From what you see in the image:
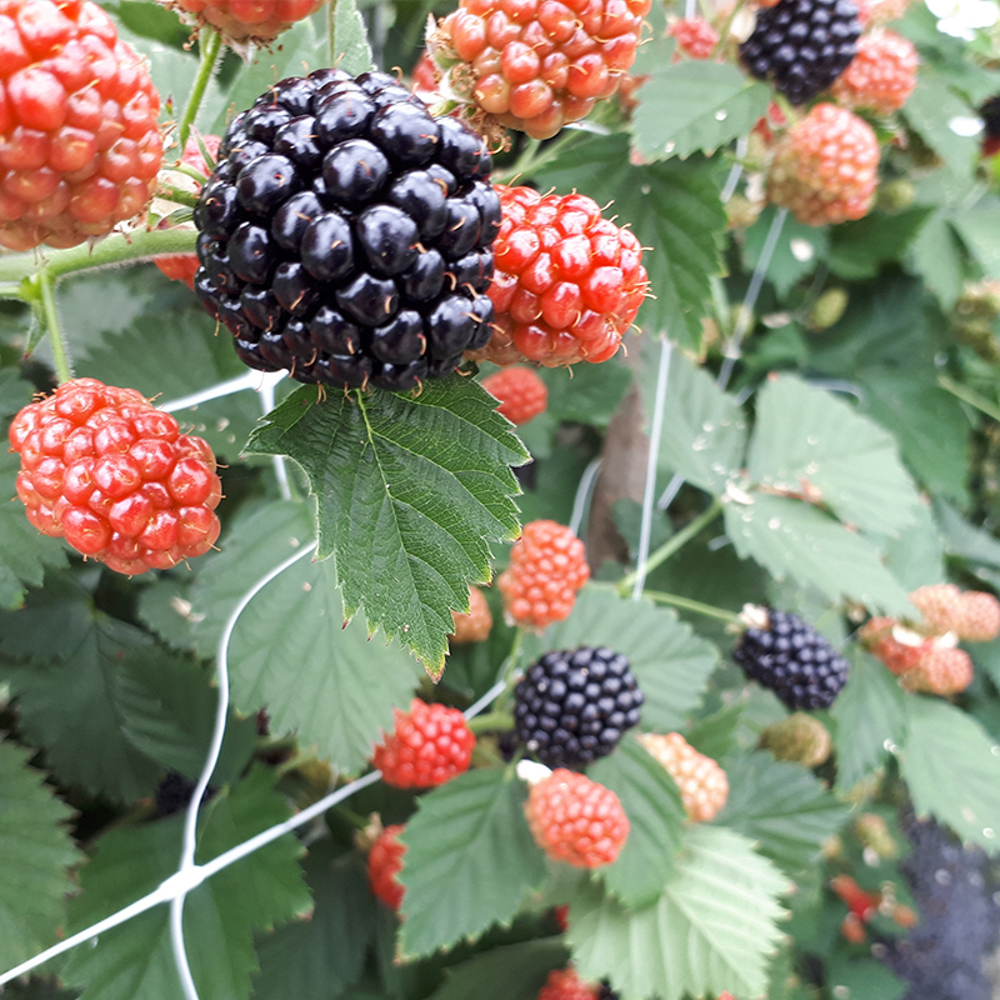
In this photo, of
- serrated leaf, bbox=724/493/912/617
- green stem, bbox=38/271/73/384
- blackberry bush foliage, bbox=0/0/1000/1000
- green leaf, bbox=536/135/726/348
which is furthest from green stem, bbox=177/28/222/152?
serrated leaf, bbox=724/493/912/617

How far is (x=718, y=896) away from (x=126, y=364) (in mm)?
973

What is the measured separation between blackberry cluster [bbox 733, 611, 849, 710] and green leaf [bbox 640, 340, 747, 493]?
0.80 ft

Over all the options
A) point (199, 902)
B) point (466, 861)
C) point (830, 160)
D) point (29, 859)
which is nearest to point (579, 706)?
point (466, 861)

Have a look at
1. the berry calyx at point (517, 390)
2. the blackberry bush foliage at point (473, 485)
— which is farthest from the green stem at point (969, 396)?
the berry calyx at point (517, 390)

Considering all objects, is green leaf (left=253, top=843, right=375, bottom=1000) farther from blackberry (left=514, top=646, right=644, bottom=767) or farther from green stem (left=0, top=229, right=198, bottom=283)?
green stem (left=0, top=229, right=198, bottom=283)

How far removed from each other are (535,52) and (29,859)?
82cm

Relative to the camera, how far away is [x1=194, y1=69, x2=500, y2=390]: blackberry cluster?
1.19 feet

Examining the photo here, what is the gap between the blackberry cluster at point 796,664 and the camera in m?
1.04

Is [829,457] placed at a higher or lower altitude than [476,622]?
higher

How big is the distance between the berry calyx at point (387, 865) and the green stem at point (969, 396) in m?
1.44

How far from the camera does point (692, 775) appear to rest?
90 centimetres

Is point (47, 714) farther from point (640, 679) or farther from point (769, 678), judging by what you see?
point (769, 678)

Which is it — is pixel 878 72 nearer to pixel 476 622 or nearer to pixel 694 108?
pixel 694 108

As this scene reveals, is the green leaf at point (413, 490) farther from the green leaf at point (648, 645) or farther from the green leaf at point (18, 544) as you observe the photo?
the green leaf at point (648, 645)
